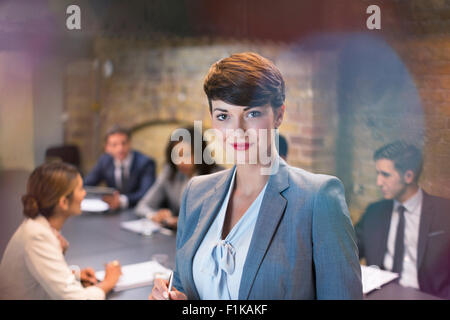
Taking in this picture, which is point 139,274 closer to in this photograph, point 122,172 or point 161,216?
point 161,216

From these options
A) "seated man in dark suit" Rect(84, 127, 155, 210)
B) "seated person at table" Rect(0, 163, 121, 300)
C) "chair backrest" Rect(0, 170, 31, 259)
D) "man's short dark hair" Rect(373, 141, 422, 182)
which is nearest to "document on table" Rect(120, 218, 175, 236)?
"seated man in dark suit" Rect(84, 127, 155, 210)

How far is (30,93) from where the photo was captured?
8.32ft

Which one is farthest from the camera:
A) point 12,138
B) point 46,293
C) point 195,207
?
point 12,138

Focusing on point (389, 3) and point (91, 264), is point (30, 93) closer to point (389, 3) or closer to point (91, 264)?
point (91, 264)

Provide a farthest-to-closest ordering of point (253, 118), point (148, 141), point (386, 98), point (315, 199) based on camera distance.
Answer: point (148, 141), point (386, 98), point (253, 118), point (315, 199)

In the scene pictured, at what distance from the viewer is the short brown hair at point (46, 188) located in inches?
78.8

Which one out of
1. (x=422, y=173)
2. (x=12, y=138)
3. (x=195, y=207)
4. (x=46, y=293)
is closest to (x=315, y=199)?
(x=195, y=207)

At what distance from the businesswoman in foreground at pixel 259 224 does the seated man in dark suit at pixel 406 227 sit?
853 millimetres

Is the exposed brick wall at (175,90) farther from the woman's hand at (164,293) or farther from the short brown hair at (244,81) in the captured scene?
the woman's hand at (164,293)

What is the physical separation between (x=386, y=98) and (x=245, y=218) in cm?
116

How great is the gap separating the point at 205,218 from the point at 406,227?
1256 mm

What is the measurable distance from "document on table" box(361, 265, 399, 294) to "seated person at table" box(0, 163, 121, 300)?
1178mm

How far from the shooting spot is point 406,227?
2.34 m

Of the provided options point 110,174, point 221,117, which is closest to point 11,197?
point 221,117
